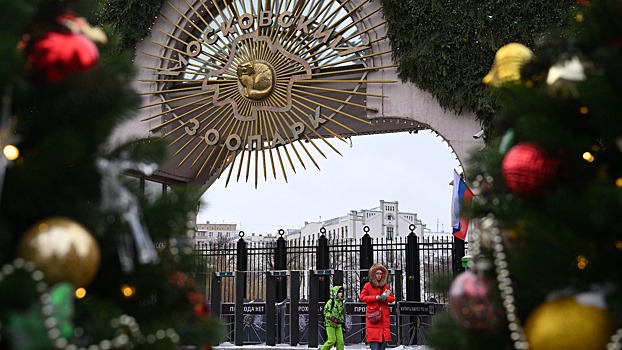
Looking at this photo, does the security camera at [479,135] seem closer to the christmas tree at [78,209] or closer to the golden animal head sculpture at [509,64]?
the golden animal head sculpture at [509,64]

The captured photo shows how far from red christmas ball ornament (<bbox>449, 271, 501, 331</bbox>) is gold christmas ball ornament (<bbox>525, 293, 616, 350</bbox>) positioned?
0.20 m

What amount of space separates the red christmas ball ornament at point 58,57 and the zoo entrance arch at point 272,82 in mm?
7500

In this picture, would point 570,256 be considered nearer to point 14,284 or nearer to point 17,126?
point 14,284

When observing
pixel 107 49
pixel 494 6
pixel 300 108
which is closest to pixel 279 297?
pixel 300 108

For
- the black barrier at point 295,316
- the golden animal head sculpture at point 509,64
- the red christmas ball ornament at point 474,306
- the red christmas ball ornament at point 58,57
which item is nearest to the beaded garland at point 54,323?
the red christmas ball ornament at point 58,57

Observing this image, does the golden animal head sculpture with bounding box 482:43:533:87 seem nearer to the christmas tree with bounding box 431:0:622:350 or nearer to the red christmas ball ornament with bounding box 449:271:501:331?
the christmas tree with bounding box 431:0:622:350

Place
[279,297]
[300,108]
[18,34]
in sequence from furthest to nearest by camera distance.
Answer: [279,297]
[300,108]
[18,34]

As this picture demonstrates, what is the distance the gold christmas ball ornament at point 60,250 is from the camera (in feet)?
5.25

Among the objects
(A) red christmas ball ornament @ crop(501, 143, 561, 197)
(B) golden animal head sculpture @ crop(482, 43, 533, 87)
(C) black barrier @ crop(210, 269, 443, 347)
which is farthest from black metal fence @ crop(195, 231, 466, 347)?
(A) red christmas ball ornament @ crop(501, 143, 561, 197)

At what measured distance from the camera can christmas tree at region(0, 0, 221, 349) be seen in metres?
1.57

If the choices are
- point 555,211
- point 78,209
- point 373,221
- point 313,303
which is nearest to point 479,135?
point 313,303

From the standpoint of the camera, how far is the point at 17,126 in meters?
1.86

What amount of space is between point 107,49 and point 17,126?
0.44 meters

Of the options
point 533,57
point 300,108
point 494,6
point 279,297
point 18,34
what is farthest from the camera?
point 279,297
